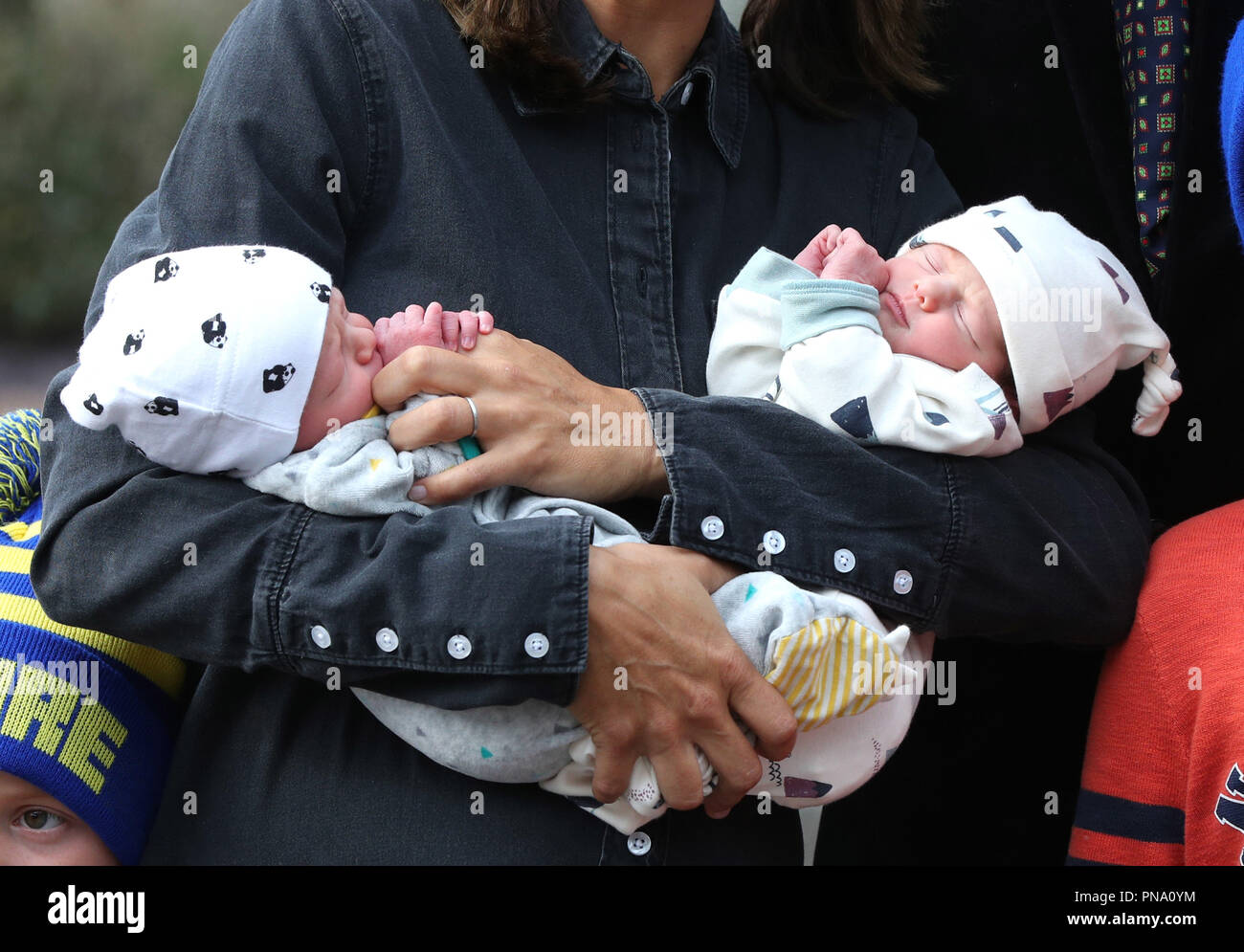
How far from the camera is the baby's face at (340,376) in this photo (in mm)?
1394

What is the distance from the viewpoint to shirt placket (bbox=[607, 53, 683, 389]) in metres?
1.70

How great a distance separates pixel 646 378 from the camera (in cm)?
168

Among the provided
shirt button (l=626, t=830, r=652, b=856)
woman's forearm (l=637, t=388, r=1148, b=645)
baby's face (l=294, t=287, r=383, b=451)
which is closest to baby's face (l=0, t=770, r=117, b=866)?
baby's face (l=294, t=287, r=383, b=451)

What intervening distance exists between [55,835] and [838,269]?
4.30 ft

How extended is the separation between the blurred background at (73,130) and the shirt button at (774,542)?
202 cm

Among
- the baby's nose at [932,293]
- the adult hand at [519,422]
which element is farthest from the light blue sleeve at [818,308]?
the adult hand at [519,422]

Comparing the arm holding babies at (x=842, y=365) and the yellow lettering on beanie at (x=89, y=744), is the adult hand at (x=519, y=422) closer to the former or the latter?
the arm holding babies at (x=842, y=365)

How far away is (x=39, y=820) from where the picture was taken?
4.90 feet

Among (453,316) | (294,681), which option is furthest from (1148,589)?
(294,681)

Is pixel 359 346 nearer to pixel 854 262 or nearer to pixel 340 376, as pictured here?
pixel 340 376

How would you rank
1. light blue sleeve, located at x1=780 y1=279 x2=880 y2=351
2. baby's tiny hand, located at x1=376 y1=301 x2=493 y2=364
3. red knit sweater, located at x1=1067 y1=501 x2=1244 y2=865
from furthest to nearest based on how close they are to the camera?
light blue sleeve, located at x1=780 y1=279 x2=880 y2=351
baby's tiny hand, located at x1=376 y1=301 x2=493 y2=364
red knit sweater, located at x1=1067 y1=501 x2=1244 y2=865

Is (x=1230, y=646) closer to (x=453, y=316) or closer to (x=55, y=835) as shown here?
(x=453, y=316)

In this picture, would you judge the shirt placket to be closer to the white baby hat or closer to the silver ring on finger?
the silver ring on finger

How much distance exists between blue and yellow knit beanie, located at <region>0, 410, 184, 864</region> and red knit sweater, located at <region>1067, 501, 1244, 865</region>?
4.18 feet
